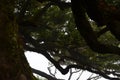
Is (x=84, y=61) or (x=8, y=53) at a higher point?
(x=8, y=53)

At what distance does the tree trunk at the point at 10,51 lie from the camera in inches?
91.1

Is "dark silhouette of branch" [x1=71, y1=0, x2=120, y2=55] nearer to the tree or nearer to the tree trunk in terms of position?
the tree

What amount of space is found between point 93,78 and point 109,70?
0.73 meters

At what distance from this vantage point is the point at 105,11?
3.69 m

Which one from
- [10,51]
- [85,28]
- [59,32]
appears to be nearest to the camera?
[10,51]

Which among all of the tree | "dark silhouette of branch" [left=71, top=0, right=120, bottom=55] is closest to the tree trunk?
the tree

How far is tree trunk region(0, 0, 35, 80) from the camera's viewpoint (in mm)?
2314

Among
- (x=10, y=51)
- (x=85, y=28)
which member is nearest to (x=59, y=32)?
(x=85, y=28)

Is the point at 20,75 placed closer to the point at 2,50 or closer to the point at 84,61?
the point at 2,50

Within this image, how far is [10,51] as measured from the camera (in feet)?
7.95

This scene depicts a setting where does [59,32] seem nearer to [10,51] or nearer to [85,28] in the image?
[85,28]

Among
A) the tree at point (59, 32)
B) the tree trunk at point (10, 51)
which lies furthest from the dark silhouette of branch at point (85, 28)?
the tree trunk at point (10, 51)

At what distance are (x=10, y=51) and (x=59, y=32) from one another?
3719mm

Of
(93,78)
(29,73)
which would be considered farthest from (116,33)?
(93,78)
